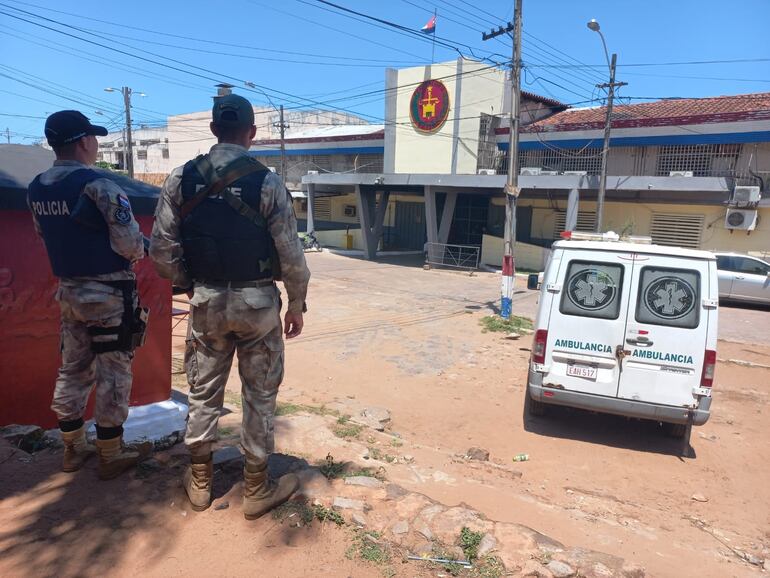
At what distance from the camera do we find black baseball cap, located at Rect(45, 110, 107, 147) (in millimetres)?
2680

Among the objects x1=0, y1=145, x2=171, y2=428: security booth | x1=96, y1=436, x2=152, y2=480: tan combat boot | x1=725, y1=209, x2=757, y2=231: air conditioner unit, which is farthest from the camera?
x1=725, y1=209, x2=757, y2=231: air conditioner unit

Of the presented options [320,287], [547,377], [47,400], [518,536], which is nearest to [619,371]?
[547,377]

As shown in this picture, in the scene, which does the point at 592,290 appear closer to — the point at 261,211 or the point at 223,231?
the point at 261,211

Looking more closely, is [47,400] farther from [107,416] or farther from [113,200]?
[113,200]

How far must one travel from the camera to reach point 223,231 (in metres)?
2.37

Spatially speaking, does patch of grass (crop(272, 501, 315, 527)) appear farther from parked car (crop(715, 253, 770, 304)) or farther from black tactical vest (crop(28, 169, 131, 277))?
parked car (crop(715, 253, 770, 304))

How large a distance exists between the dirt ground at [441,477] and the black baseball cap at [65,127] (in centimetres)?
174

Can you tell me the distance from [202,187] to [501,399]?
5.20m

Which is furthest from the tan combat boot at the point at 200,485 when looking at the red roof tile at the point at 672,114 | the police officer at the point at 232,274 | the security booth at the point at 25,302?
the red roof tile at the point at 672,114

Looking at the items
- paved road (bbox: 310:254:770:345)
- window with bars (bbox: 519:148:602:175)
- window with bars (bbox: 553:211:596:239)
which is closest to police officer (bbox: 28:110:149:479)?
paved road (bbox: 310:254:770:345)

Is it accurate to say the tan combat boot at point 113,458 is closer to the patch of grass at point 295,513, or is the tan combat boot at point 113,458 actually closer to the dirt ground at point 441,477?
the dirt ground at point 441,477

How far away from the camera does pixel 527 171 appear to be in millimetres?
19578

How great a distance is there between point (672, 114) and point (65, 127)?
22311 mm

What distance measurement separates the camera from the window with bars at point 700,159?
57.3 feet
